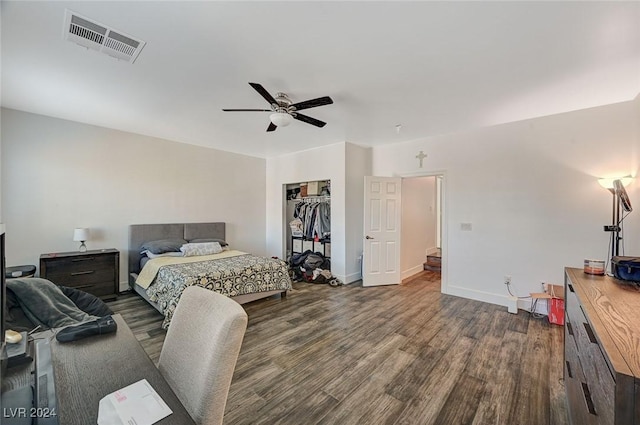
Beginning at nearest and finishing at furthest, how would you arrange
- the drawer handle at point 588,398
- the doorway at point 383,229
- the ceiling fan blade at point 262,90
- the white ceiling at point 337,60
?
the drawer handle at point 588,398
the white ceiling at point 337,60
the ceiling fan blade at point 262,90
the doorway at point 383,229

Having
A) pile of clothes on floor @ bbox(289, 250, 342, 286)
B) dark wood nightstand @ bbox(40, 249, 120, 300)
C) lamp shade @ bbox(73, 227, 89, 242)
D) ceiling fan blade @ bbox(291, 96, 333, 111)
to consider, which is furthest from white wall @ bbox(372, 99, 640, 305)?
lamp shade @ bbox(73, 227, 89, 242)

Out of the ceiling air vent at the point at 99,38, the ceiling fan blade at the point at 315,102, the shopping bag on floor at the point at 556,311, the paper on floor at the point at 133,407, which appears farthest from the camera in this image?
the shopping bag on floor at the point at 556,311

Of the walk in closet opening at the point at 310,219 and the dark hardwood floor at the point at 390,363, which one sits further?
the walk in closet opening at the point at 310,219

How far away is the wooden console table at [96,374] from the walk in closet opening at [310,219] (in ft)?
14.6

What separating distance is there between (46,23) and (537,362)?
4.74m

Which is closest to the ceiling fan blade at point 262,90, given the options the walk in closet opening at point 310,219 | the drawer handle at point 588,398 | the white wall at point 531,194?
the drawer handle at point 588,398

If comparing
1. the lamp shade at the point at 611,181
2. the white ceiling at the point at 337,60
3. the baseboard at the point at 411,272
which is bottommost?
the baseboard at the point at 411,272

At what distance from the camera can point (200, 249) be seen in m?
4.27

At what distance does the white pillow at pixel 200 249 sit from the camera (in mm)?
4152

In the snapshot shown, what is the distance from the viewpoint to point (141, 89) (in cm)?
275

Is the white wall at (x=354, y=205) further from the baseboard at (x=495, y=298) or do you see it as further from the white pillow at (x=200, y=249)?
the white pillow at (x=200, y=249)

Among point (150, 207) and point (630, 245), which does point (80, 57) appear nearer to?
point (150, 207)

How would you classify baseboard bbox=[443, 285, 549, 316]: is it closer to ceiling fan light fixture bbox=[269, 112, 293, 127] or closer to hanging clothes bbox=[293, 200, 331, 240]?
hanging clothes bbox=[293, 200, 331, 240]

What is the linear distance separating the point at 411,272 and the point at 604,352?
478 cm
